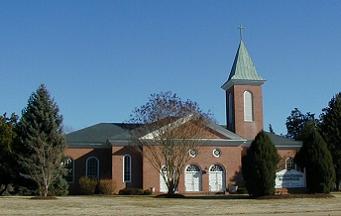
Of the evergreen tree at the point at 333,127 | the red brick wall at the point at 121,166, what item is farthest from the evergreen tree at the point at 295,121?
the red brick wall at the point at 121,166

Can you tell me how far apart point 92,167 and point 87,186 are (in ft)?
16.4

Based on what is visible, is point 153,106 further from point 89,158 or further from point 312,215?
point 312,215

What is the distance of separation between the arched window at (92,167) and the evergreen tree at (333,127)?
25.5 m

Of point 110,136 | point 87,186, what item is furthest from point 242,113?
point 87,186

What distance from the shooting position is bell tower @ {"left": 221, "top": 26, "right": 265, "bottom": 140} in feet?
205

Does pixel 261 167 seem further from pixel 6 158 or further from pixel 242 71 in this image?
pixel 242 71

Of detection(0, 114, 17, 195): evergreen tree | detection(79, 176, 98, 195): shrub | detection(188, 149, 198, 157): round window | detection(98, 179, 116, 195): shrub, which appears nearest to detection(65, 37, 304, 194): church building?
detection(188, 149, 198, 157): round window

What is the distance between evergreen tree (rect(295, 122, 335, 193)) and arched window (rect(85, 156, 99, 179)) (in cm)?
2208

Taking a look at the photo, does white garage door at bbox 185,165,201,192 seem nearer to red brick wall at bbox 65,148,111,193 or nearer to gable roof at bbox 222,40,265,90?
red brick wall at bbox 65,148,111,193

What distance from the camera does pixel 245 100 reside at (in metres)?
63.5

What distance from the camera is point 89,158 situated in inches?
2306

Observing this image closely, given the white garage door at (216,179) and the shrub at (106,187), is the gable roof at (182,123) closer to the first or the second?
the white garage door at (216,179)

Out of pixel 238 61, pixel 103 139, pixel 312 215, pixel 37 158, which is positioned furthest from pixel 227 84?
pixel 312 215

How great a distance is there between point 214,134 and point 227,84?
11298mm
